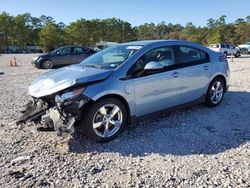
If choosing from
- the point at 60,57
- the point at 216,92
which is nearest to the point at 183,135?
the point at 216,92

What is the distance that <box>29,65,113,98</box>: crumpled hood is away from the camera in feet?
15.0

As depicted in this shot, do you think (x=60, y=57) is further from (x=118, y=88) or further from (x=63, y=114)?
(x=63, y=114)

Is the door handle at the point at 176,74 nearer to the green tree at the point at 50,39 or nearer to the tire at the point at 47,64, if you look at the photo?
the tire at the point at 47,64

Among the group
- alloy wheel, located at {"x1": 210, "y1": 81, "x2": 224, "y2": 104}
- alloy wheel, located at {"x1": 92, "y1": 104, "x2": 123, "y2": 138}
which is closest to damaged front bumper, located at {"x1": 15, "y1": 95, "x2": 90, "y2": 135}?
alloy wheel, located at {"x1": 92, "y1": 104, "x2": 123, "y2": 138}

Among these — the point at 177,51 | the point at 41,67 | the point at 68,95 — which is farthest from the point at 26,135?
the point at 41,67

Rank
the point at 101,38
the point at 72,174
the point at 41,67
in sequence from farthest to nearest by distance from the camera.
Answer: the point at 101,38 < the point at 41,67 < the point at 72,174

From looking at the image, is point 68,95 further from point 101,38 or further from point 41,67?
point 101,38

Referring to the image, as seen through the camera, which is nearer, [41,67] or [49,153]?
[49,153]

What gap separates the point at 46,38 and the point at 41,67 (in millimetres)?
66058

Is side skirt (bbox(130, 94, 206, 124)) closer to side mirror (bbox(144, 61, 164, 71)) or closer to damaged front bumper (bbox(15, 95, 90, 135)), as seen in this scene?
side mirror (bbox(144, 61, 164, 71))

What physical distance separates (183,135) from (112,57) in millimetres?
1892

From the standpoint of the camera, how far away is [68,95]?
4477mm

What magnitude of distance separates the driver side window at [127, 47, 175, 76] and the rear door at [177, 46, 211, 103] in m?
0.24

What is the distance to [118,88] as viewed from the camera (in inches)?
189
